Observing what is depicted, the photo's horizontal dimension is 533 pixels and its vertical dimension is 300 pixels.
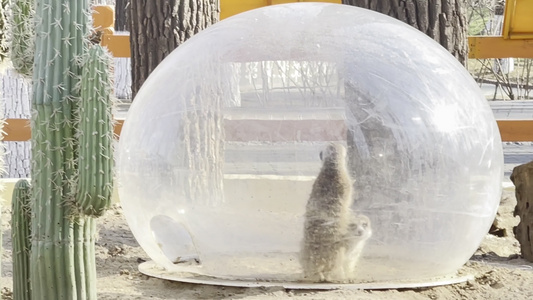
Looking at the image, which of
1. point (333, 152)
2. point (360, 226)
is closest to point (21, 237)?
point (333, 152)

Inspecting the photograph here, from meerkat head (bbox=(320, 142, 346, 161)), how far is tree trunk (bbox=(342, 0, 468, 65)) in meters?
2.31

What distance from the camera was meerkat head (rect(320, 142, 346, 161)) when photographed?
3.96 m

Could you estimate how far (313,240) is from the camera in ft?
13.2

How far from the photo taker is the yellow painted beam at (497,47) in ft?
28.6

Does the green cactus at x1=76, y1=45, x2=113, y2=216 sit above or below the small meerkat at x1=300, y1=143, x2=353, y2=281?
above

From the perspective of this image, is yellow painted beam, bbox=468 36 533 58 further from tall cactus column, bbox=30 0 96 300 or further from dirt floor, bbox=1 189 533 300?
tall cactus column, bbox=30 0 96 300

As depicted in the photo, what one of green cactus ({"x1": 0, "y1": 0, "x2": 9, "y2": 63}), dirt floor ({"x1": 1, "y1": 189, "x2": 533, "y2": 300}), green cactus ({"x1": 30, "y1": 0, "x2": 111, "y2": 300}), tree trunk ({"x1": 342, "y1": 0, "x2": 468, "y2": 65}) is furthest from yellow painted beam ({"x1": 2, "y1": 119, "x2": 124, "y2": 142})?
green cactus ({"x1": 30, "y1": 0, "x2": 111, "y2": 300})

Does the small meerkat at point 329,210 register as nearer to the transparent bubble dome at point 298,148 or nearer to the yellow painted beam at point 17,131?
the transparent bubble dome at point 298,148

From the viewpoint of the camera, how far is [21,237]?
10.6 feet

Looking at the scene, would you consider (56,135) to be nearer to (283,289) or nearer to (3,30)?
(3,30)

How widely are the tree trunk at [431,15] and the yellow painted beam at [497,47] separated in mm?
2672

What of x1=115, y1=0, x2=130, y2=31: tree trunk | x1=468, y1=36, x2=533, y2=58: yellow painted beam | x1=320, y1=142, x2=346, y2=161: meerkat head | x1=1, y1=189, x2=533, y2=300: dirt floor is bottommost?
x1=1, y1=189, x2=533, y2=300: dirt floor

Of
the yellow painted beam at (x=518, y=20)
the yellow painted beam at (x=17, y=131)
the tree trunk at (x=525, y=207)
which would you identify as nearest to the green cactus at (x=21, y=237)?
the tree trunk at (x=525, y=207)

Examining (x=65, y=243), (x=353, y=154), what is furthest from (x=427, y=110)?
(x=65, y=243)
